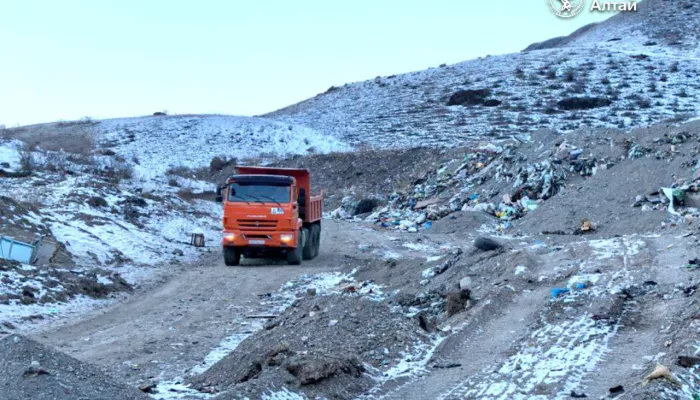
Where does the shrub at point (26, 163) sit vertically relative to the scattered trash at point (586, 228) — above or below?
above

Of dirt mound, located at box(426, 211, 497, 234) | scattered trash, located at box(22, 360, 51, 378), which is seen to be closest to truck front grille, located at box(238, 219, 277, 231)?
dirt mound, located at box(426, 211, 497, 234)

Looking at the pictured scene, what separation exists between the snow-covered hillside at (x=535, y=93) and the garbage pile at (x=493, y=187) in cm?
1440

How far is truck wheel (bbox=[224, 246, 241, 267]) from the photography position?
19.4 metres

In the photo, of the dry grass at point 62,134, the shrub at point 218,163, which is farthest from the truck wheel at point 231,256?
the dry grass at point 62,134

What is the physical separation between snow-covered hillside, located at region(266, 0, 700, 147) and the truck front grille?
30.3m

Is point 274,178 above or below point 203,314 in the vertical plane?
above

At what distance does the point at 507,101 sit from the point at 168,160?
24822 mm

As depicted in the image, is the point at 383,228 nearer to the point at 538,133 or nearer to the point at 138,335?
the point at 538,133

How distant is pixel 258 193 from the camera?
63.3ft

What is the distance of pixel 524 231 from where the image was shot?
23.7 m

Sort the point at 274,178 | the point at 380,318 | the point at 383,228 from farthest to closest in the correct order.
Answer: the point at 383,228 < the point at 274,178 < the point at 380,318

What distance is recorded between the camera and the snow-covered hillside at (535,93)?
52969 mm

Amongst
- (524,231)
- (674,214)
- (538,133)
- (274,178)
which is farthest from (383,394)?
(538,133)

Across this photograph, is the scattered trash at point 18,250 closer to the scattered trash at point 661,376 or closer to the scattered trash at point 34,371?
the scattered trash at point 34,371
